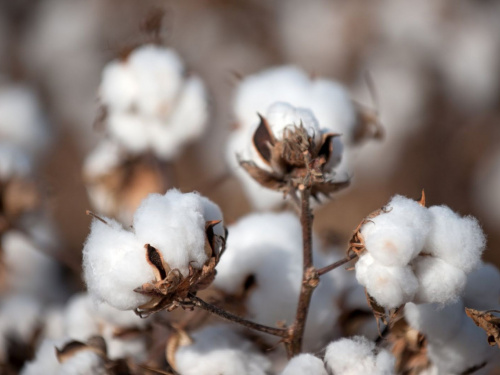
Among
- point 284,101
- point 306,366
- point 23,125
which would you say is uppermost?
point 23,125

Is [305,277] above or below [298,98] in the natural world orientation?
below

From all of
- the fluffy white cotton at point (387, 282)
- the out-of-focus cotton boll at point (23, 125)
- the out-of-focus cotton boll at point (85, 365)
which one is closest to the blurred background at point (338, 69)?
the out-of-focus cotton boll at point (23, 125)

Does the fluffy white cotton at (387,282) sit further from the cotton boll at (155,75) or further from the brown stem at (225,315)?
the cotton boll at (155,75)

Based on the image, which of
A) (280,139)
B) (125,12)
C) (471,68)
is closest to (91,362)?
(280,139)

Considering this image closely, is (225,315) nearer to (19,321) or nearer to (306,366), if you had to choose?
(306,366)

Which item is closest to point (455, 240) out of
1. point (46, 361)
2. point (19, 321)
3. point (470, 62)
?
point (46, 361)

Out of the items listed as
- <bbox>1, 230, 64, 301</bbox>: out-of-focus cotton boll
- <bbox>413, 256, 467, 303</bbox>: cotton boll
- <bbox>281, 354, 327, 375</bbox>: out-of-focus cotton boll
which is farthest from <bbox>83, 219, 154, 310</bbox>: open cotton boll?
<bbox>1, 230, 64, 301</bbox>: out-of-focus cotton boll
